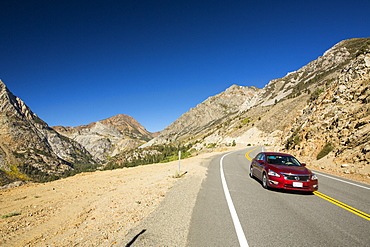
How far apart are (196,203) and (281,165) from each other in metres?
4.72

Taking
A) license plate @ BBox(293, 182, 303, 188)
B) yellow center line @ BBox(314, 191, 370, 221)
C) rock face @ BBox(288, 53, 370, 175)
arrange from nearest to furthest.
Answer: yellow center line @ BBox(314, 191, 370, 221) → license plate @ BBox(293, 182, 303, 188) → rock face @ BBox(288, 53, 370, 175)

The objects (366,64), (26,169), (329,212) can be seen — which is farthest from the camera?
(26,169)

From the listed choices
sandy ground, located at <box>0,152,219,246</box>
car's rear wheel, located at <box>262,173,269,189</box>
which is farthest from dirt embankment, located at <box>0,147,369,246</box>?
car's rear wheel, located at <box>262,173,269,189</box>

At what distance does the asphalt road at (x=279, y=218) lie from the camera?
3.99 metres

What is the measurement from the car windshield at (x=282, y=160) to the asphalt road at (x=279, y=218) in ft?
4.93

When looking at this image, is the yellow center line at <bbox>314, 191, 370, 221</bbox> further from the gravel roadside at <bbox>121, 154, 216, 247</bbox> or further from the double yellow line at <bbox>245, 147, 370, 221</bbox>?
the gravel roadside at <bbox>121, 154, 216, 247</bbox>

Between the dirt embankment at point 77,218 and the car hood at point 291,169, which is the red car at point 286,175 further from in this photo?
the dirt embankment at point 77,218

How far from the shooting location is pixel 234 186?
8812mm

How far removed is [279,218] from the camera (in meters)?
5.11

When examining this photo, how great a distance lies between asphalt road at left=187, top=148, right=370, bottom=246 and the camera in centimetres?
399

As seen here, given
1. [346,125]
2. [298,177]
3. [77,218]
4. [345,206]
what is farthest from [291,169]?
[346,125]

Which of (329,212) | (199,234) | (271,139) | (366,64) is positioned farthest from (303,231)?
(271,139)

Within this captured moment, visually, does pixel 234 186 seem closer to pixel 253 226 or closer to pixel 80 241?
pixel 253 226

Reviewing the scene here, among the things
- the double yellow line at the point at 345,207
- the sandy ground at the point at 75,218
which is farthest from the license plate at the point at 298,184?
the sandy ground at the point at 75,218
